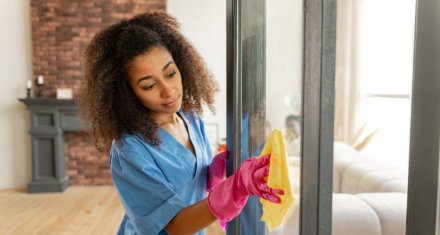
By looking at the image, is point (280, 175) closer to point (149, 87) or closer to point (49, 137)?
point (149, 87)

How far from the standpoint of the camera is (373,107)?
1.41ft

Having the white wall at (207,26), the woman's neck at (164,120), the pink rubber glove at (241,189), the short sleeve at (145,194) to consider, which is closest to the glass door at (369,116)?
the pink rubber glove at (241,189)

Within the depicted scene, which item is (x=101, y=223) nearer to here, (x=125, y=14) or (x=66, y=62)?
(x=66, y=62)

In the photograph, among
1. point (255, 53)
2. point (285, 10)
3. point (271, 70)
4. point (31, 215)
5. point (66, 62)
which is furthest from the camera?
point (66, 62)

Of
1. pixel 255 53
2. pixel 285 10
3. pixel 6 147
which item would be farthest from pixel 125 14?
pixel 285 10

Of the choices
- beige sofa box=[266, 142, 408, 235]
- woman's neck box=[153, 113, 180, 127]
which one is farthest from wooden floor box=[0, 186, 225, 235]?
beige sofa box=[266, 142, 408, 235]

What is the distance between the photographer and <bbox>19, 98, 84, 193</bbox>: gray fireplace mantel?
11.6ft

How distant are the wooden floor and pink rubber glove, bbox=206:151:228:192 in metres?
1.56

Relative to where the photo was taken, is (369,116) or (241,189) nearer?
(369,116)

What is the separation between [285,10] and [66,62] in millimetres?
3541

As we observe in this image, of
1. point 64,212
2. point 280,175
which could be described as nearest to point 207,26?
Answer: point 64,212

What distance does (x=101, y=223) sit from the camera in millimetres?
2760

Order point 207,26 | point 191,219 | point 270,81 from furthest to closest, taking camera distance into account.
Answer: point 207,26
point 191,219
point 270,81

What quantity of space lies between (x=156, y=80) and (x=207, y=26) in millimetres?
2978
